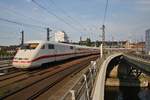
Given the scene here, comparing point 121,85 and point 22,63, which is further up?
point 22,63

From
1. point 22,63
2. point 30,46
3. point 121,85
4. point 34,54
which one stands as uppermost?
point 30,46

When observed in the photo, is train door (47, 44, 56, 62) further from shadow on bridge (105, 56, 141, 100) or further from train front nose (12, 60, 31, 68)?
shadow on bridge (105, 56, 141, 100)

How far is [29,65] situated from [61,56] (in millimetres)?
11697

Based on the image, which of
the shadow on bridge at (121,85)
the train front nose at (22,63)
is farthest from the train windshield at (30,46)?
the shadow on bridge at (121,85)

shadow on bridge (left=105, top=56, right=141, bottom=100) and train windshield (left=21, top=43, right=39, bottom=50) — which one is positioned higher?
train windshield (left=21, top=43, right=39, bottom=50)

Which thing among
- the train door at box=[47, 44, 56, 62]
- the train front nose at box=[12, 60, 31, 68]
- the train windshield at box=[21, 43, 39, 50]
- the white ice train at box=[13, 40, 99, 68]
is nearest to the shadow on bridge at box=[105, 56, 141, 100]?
the train door at box=[47, 44, 56, 62]

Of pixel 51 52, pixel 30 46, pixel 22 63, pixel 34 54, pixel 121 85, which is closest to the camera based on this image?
pixel 22 63

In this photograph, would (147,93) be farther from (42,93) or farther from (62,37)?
(62,37)

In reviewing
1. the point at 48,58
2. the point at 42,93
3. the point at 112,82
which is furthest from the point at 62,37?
the point at 42,93

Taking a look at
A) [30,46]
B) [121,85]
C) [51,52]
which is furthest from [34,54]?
[121,85]

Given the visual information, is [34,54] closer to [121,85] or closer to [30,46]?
[30,46]

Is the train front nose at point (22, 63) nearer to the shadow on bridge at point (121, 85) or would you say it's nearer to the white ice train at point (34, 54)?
the white ice train at point (34, 54)

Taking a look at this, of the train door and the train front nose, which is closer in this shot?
the train front nose

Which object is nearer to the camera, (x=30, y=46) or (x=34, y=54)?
(x=34, y=54)
